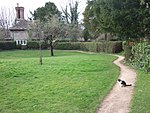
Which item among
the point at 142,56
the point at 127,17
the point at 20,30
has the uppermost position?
the point at 20,30

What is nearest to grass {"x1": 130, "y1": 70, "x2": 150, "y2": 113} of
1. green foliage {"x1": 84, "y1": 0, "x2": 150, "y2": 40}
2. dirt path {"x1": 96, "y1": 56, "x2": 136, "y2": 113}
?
dirt path {"x1": 96, "y1": 56, "x2": 136, "y2": 113}

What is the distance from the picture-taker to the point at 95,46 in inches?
1841

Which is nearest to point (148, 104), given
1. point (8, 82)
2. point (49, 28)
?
point (8, 82)

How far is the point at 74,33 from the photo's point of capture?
6216 cm

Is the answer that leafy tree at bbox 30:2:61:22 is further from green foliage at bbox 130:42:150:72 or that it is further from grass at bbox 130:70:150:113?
grass at bbox 130:70:150:113

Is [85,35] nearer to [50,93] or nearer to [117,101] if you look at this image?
[50,93]

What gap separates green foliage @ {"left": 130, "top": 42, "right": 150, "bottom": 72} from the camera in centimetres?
1850

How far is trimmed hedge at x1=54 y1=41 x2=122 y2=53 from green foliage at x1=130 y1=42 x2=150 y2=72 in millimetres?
18460

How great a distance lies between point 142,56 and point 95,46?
26873 millimetres

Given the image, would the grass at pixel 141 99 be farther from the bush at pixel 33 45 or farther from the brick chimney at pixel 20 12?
the brick chimney at pixel 20 12

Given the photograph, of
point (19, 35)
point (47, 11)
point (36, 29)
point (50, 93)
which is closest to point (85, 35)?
point (36, 29)

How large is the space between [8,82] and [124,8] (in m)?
11.7

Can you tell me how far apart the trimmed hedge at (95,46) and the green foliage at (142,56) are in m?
18.5

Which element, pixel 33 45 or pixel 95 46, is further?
pixel 33 45
